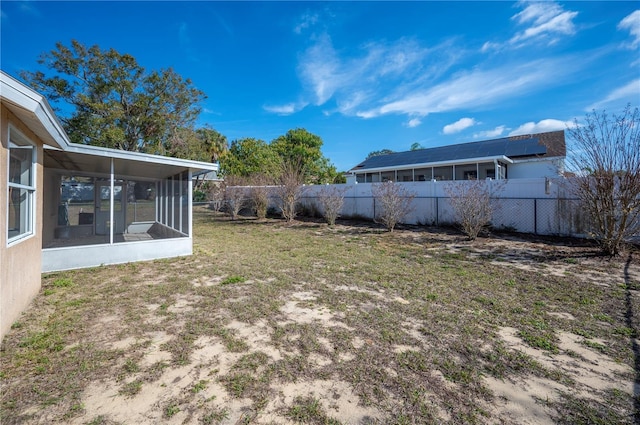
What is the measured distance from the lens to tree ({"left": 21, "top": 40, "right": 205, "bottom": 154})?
15781 mm

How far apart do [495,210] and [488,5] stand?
19.6 ft

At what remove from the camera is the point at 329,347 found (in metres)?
2.70

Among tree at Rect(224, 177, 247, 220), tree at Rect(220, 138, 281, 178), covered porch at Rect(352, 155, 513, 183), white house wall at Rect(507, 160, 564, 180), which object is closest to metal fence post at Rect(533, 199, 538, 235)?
covered porch at Rect(352, 155, 513, 183)

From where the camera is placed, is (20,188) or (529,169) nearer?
(20,188)

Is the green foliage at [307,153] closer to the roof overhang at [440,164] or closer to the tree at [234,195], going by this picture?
the roof overhang at [440,164]

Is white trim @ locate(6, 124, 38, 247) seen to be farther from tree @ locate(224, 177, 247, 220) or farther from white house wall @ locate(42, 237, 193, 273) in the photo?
tree @ locate(224, 177, 247, 220)

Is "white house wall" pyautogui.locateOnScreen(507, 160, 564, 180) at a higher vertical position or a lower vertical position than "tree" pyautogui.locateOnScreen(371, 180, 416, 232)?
higher

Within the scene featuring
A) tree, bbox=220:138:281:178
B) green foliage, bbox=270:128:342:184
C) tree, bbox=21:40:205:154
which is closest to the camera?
tree, bbox=21:40:205:154

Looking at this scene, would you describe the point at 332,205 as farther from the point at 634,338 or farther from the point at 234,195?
the point at 634,338

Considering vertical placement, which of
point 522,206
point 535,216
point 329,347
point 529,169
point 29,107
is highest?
point 529,169

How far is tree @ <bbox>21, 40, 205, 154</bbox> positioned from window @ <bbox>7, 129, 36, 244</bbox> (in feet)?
49.2

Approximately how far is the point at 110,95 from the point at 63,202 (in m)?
11.8

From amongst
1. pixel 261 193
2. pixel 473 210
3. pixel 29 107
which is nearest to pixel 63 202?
pixel 29 107

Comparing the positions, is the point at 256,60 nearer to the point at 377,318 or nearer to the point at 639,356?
the point at 377,318
